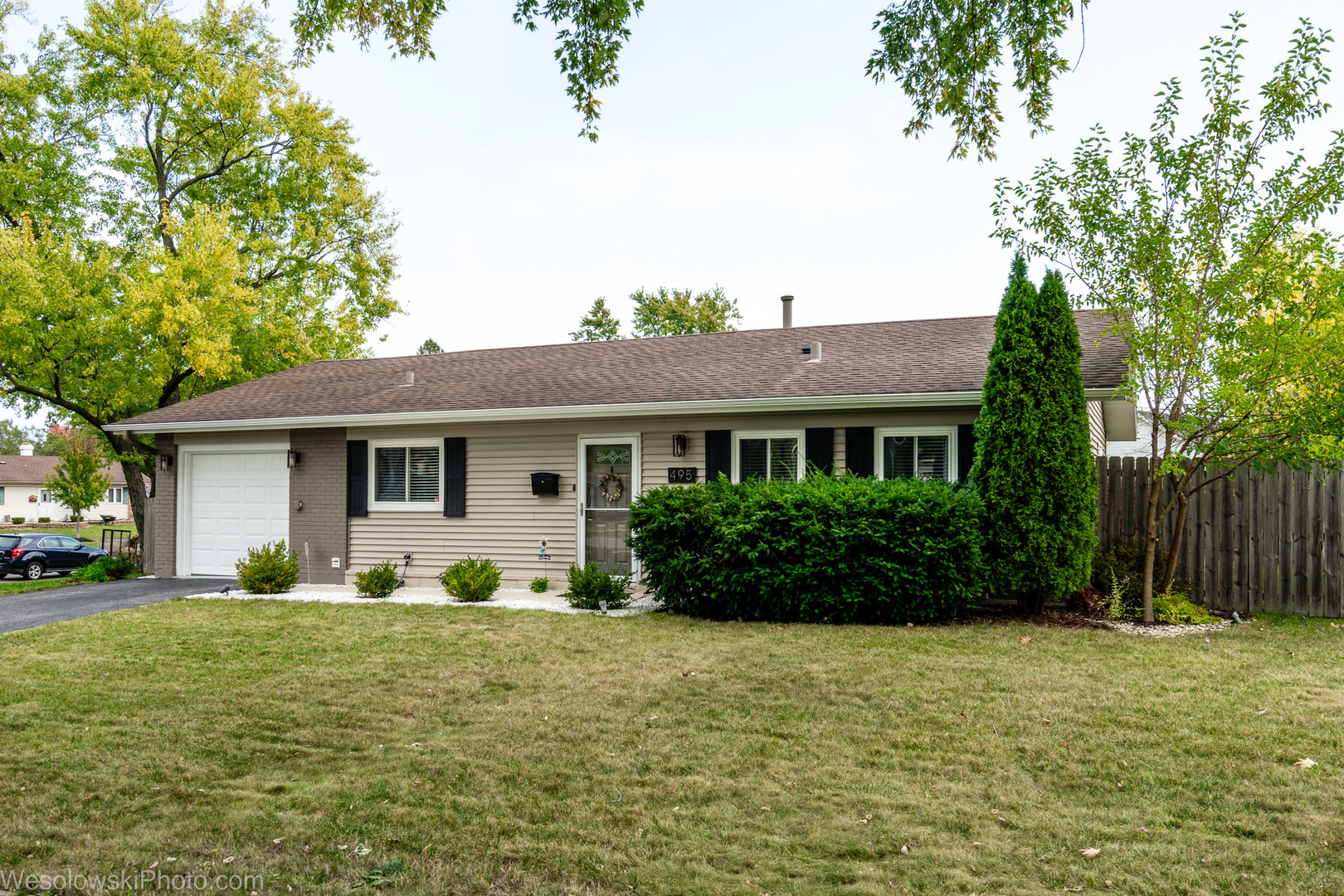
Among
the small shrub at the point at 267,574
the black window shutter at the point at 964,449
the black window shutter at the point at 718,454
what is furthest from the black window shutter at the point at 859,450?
the small shrub at the point at 267,574

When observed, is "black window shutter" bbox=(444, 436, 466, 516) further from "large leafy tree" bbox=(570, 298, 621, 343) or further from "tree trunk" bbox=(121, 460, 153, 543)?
"large leafy tree" bbox=(570, 298, 621, 343)

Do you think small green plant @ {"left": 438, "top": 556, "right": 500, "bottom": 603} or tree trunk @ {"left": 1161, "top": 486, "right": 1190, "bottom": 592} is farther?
small green plant @ {"left": 438, "top": 556, "right": 500, "bottom": 603}

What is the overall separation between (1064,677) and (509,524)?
7.07 meters

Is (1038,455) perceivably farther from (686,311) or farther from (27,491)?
(27,491)

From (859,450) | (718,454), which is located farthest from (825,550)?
(718,454)

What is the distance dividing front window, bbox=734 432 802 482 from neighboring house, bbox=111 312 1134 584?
20mm

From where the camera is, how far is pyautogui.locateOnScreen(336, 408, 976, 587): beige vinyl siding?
10.2 meters

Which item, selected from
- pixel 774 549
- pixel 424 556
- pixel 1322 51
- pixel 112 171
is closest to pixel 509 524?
pixel 424 556

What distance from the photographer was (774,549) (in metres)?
7.89

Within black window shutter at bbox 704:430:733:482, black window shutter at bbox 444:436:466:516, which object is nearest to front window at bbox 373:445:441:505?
black window shutter at bbox 444:436:466:516

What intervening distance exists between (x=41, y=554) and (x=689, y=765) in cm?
1843

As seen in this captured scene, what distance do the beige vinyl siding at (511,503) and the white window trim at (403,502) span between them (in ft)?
0.20

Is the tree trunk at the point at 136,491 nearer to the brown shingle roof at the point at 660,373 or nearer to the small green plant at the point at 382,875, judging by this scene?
the brown shingle roof at the point at 660,373

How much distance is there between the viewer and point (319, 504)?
37.2 feet
